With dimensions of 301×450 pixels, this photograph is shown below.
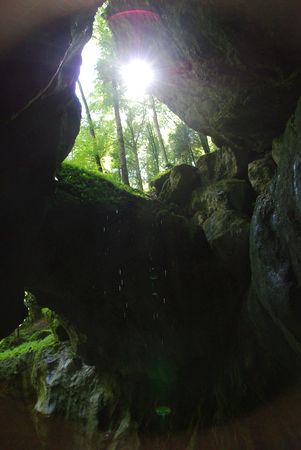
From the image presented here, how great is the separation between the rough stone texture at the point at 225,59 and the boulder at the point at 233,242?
95.6 inches

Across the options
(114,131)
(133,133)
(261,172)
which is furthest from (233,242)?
(133,133)

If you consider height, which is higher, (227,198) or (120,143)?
(120,143)

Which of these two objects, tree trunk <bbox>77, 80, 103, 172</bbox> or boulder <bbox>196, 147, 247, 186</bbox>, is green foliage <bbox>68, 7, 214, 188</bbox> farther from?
boulder <bbox>196, 147, 247, 186</bbox>

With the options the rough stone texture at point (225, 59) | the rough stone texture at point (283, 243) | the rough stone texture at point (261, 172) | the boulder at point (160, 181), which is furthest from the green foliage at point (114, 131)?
the rough stone texture at point (283, 243)

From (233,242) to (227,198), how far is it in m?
1.85

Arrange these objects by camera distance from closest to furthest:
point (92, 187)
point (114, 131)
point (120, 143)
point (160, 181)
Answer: point (92, 187) → point (160, 181) → point (120, 143) → point (114, 131)

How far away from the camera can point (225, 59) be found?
678 centimetres

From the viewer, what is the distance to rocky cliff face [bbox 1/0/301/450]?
5.95m

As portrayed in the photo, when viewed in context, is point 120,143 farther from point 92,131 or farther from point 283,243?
point 283,243

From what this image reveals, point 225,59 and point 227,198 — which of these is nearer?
point 225,59

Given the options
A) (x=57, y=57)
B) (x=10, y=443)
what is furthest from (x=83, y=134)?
(x=10, y=443)

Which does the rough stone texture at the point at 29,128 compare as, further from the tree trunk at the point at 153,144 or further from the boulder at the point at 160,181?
the tree trunk at the point at 153,144

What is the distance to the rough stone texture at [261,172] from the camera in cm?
883

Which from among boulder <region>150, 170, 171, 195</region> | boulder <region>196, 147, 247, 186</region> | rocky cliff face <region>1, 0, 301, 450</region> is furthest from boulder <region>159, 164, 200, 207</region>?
rocky cliff face <region>1, 0, 301, 450</region>
